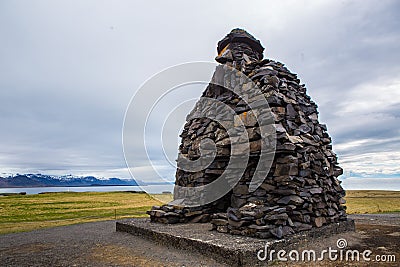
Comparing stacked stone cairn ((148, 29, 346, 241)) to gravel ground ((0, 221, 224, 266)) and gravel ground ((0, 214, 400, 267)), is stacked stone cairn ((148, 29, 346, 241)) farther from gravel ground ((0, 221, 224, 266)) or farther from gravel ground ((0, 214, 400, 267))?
gravel ground ((0, 221, 224, 266))

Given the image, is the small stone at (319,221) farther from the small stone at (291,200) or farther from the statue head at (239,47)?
the statue head at (239,47)

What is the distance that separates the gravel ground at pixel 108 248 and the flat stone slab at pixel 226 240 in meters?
0.19

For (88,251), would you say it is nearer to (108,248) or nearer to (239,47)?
(108,248)

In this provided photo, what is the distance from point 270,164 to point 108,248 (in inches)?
204

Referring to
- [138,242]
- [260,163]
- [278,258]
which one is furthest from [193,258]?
[260,163]

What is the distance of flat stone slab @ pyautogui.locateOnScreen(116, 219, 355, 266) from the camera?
5.86 meters

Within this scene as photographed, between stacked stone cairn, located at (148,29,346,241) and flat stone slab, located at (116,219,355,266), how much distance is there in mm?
249

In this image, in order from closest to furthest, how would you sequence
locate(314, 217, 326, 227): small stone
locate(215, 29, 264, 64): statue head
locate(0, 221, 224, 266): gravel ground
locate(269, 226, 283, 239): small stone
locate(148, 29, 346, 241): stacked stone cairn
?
1. locate(0, 221, 224, 266): gravel ground
2. locate(269, 226, 283, 239): small stone
3. locate(148, 29, 346, 241): stacked stone cairn
4. locate(314, 217, 326, 227): small stone
5. locate(215, 29, 264, 64): statue head

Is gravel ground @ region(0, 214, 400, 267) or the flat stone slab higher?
the flat stone slab

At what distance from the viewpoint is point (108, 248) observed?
8.08 m

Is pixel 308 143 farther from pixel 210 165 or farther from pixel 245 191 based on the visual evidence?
pixel 210 165

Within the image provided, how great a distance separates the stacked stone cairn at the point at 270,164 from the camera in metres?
7.78

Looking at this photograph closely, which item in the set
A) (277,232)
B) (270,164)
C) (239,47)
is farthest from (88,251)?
(239,47)

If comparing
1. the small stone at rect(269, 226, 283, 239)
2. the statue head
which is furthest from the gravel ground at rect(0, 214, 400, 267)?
the statue head
